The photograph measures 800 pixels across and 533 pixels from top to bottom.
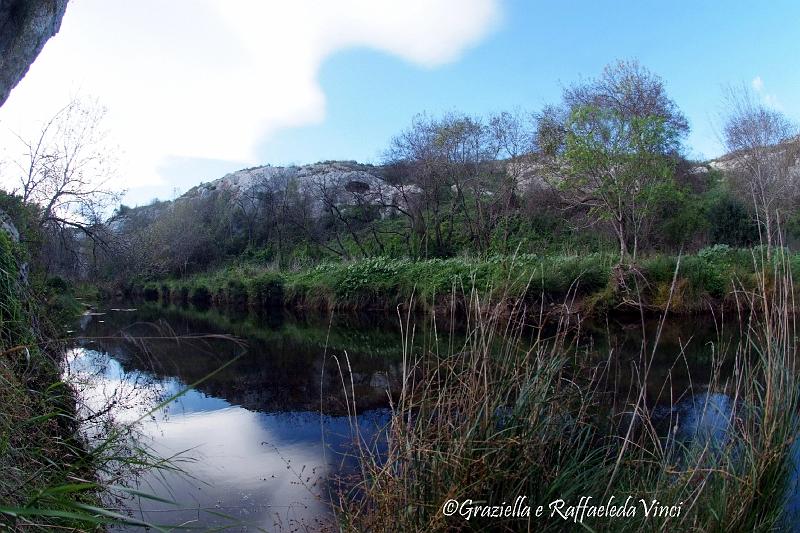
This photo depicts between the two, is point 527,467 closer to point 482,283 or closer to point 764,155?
point 482,283

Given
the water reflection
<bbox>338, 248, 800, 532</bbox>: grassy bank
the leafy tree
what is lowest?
the water reflection

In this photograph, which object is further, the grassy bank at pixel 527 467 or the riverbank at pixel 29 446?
the grassy bank at pixel 527 467

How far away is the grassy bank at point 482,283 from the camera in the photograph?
13.0m

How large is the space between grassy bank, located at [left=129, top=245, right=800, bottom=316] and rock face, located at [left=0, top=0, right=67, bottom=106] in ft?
16.6

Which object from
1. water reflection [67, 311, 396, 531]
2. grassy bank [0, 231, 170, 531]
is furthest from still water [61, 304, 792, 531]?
grassy bank [0, 231, 170, 531]

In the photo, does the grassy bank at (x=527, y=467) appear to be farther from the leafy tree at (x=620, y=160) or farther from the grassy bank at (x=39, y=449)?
the leafy tree at (x=620, y=160)

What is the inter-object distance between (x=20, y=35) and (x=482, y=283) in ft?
36.7

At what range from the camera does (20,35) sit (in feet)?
16.2

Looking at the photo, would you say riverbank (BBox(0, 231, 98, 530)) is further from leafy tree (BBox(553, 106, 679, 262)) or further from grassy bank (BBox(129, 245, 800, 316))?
leafy tree (BBox(553, 106, 679, 262))

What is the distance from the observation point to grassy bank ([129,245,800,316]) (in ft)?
42.5

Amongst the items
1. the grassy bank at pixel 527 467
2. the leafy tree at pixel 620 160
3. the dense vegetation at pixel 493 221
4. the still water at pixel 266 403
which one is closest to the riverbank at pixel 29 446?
the still water at pixel 266 403

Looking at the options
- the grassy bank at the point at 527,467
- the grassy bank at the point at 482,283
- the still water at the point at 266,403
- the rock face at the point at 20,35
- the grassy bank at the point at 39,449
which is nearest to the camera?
the grassy bank at the point at 39,449

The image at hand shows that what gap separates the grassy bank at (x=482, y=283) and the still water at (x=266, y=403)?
3.12ft

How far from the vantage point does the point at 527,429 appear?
2572mm
